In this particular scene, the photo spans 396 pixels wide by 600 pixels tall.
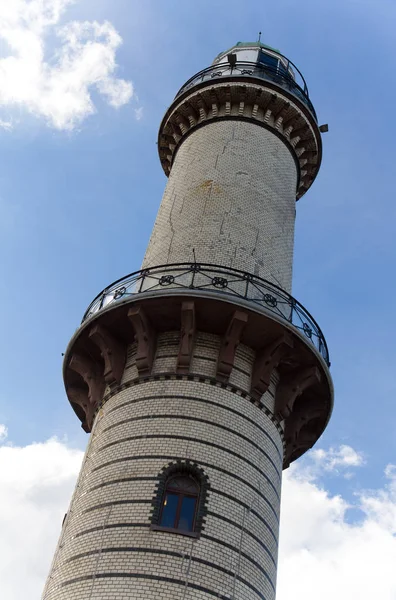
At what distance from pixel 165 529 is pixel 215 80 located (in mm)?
15622

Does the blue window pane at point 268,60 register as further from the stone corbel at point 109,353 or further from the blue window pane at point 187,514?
the blue window pane at point 187,514

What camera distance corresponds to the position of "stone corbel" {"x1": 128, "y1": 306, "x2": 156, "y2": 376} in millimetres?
16281

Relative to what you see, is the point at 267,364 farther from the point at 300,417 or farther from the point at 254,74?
the point at 254,74

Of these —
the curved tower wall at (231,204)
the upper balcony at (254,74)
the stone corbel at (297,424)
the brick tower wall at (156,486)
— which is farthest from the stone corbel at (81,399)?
the upper balcony at (254,74)

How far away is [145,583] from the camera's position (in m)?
12.7

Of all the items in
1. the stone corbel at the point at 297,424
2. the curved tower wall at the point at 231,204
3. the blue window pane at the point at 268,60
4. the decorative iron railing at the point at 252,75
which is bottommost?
the stone corbel at the point at 297,424

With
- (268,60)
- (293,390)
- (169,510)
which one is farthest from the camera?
(268,60)

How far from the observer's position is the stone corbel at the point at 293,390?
1677 cm

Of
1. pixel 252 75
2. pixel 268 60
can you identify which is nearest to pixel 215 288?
pixel 252 75

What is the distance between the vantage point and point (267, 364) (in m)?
16.4

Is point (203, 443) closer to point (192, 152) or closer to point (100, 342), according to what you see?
point (100, 342)

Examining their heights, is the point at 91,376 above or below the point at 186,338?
below

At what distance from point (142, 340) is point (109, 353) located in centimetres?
112

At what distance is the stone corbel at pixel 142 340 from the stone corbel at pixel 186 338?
80 centimetres
